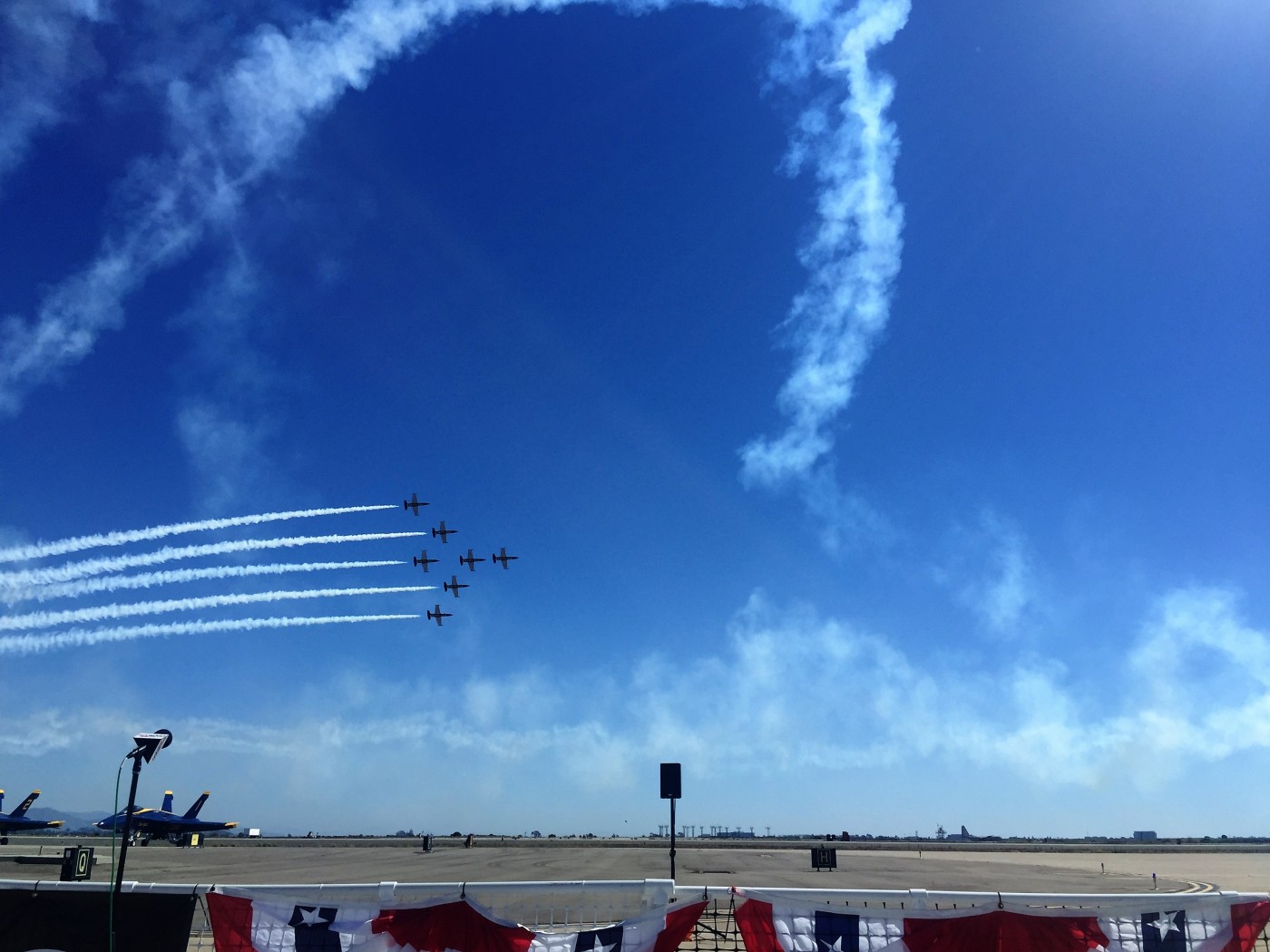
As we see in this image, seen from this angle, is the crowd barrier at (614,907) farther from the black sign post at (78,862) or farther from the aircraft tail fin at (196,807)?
the aircraft tail fin at (196,807)

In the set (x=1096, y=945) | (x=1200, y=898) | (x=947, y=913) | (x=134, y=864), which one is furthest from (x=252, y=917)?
(x=134, y=864)

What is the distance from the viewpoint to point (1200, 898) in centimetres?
984

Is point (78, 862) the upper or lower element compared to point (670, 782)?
lower

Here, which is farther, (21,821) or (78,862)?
(21,821)

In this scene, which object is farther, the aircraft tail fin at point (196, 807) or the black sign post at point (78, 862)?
the aircraft tail fin at point (196, 807)

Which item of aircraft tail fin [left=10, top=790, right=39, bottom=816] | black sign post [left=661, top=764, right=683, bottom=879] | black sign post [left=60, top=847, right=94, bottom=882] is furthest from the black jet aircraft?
black sign post [left=661, top=764, right=683, bottom=879]

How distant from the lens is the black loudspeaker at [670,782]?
74.3ft

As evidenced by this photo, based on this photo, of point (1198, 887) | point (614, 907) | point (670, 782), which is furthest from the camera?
point (1198, 887)

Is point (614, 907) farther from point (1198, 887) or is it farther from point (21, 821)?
point (21, 821)

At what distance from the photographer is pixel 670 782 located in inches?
897

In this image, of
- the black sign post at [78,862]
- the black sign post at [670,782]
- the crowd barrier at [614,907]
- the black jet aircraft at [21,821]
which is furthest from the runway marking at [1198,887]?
the black jet aircraft at [21,821]

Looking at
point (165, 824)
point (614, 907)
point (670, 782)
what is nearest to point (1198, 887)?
point (670, 782)

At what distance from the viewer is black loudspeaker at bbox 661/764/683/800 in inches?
892

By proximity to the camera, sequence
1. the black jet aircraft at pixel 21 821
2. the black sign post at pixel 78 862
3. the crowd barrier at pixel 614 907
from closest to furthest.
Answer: the crowd barrier at pixel 614 907 < the black sign post at pixel 78 862 < the black jet aircraft at pixel 21 821
